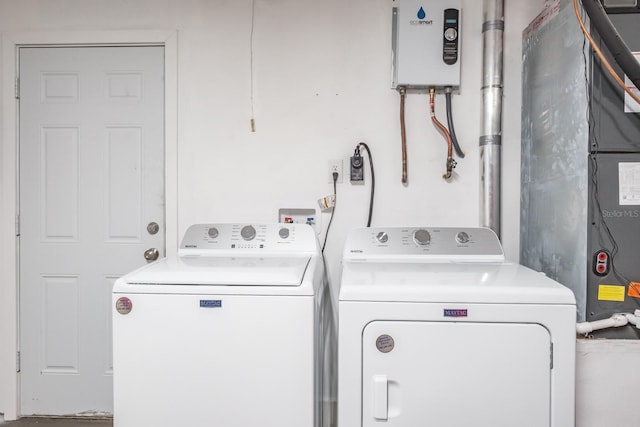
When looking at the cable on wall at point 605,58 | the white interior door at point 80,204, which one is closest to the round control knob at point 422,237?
the cable on wall at point 605,58

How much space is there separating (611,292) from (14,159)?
2.81 metres

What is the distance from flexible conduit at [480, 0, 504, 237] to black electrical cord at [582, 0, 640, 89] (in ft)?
1.91

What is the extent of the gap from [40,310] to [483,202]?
7.83 ft

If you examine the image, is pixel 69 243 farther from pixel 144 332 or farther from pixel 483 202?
pixel 483 202

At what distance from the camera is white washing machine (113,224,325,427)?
1.30 meters

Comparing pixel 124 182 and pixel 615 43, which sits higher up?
pixel 615 43

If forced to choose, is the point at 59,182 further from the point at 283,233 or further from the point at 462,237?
the point at 462,237

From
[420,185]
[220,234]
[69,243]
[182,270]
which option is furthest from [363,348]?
[69,243]

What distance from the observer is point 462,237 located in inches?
69.4

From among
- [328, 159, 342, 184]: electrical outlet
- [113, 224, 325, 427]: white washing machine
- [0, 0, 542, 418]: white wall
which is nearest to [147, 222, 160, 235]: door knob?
[0, 0, 542, 418]: white wall

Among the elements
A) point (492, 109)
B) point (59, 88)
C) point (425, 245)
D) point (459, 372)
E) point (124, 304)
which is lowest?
point (459, 372)

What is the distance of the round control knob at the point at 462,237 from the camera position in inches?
69.2

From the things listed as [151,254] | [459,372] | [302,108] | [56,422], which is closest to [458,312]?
[459,372]

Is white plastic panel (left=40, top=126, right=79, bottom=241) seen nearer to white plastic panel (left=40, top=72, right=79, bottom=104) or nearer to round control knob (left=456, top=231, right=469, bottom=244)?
white plastic panel (left=40, top=72, right=79, bottom=104)
